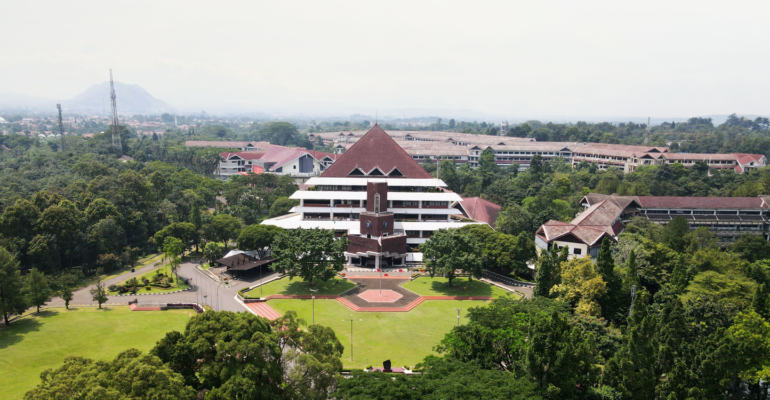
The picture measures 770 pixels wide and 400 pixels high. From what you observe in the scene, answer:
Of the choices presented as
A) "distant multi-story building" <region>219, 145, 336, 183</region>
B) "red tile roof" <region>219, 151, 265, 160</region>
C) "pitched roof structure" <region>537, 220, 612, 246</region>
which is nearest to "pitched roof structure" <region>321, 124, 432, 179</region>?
"pitched roof structure" <region>537, 220, 612, 246</region>

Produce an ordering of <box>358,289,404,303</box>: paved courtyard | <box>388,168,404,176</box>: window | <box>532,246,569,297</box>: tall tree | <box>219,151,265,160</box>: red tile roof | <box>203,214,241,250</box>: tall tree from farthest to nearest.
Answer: <box>219,151,265,160</box>: red tile roof → <box>388,168,404,176</box>: window → <box>203,214,241,250</box>: tall tree → <box>358,289,404,303</box>: paved courtyard → <box>532,246,569,297</box>: tall tree

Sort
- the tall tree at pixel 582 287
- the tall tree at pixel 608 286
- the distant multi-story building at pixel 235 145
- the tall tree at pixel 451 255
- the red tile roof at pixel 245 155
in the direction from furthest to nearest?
the distant multi-story building at pixel 235 145, the red tile roof at pixel 245 155, the tall tree at pixel 451 255, the tall tree at pixel 608 286, the tall tree at pixel 582 287

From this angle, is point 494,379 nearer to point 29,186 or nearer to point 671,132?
point 29,186

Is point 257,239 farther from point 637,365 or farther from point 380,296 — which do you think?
point 637,365

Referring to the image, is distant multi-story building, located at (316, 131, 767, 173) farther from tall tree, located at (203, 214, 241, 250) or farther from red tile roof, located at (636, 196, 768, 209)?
tall tree, located at (203, 214, 241, 250)

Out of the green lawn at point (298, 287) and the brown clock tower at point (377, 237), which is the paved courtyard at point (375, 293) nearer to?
the green lawn at point (298, 287)

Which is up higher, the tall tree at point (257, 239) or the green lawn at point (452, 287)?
the tall tree at point (257, 239)

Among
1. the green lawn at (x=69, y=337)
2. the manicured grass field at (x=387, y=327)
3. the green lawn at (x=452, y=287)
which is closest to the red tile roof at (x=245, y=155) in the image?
the green lawn at (x=69, y=337)
